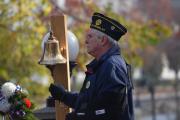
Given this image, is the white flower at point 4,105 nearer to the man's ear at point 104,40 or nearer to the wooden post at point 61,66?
the wooden post at point 61,66

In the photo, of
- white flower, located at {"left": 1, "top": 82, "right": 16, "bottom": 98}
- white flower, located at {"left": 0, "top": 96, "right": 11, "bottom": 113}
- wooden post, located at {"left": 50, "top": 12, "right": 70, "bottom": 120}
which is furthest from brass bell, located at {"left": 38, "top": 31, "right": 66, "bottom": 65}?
white flower, located at {"left": 0, "top": 96, "right": 11, "bottom": 113}

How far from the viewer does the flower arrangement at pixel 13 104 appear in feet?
18.8

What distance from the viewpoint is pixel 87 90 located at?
16.2 ft

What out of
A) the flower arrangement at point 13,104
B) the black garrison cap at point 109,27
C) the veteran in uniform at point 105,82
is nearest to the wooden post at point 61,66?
the flower arrangement at point 13,104

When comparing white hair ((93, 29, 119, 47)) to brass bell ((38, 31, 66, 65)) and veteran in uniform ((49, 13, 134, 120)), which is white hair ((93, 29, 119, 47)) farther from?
brass bell ((38, 31, 66, 65))

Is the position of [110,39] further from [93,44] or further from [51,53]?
[51,53]

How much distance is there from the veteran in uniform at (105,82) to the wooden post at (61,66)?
0.70m

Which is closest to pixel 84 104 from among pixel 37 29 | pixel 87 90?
pixel 87 90

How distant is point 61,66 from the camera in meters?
5.98

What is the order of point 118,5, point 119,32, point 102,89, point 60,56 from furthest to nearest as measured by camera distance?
point 118,5 → point 60,56 → point 119,32 → point 102,89

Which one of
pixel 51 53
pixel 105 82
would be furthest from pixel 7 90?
pixel 105 82

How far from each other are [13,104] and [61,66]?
0.60 metres

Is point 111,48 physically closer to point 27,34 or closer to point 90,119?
point 90,119

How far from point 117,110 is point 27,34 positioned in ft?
28.2
